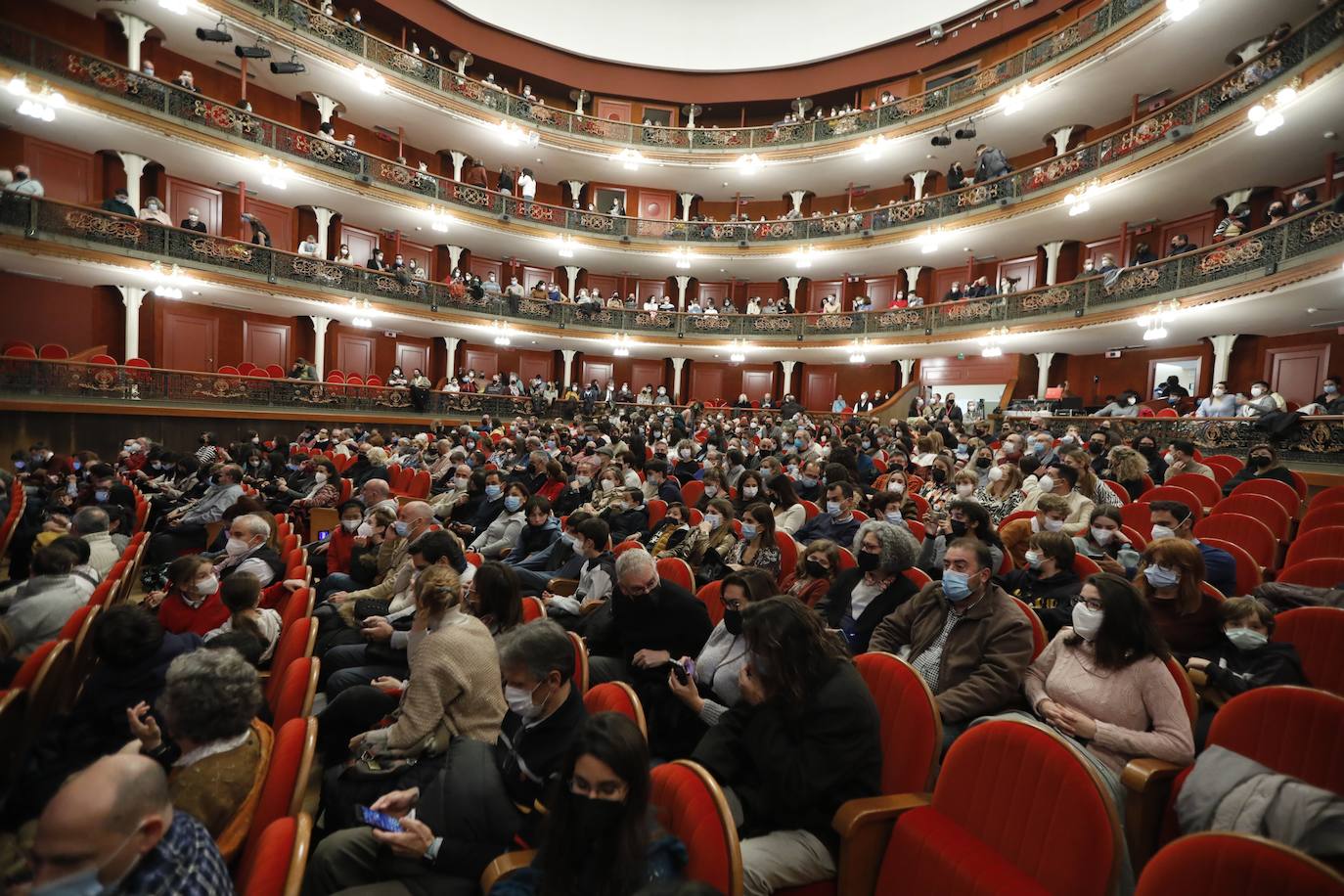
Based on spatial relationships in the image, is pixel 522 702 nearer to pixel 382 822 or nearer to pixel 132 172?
pixel 382 822

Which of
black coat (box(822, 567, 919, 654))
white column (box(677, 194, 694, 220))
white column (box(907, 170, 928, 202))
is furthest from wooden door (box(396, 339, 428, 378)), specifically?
black coat (box(822, 567, 919, 654))

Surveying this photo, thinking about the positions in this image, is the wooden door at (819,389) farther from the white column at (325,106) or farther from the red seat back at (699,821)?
the red seat back at (699,821)

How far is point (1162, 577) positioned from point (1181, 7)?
12.9 metres

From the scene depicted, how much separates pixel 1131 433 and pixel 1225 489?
519 cm

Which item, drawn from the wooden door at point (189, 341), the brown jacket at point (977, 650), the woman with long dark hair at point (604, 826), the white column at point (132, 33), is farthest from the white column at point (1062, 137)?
the wooden door at point (189, 341)

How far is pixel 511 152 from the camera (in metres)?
20.5

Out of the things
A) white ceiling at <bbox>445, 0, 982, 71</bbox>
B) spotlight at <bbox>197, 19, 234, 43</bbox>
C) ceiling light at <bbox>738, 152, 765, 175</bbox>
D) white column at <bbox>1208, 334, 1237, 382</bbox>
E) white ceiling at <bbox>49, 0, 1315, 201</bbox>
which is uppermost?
white ceiling at <bbox>445, 0, 982, 71</bbox>

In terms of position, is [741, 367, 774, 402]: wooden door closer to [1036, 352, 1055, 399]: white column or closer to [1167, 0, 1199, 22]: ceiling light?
[1036, 352, 1055, 399]: white column

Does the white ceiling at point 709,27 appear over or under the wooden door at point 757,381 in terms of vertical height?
over

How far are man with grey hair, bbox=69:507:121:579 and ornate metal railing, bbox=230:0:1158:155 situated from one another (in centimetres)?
1501

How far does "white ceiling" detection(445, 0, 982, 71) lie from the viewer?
19781mm

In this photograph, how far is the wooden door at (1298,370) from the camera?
1184 centimetres

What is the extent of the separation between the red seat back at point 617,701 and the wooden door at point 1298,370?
16.0 m

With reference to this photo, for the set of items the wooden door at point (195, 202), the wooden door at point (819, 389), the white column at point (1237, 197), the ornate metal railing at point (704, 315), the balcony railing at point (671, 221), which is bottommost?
the wooden door at point (819, 389)
